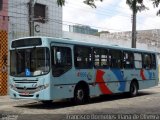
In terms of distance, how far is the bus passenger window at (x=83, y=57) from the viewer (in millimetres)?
18031

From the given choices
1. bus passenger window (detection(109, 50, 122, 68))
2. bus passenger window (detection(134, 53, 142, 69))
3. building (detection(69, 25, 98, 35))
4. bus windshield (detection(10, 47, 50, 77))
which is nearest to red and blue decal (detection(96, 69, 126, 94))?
bus passenger window (detection(109, 50, 122, 68))

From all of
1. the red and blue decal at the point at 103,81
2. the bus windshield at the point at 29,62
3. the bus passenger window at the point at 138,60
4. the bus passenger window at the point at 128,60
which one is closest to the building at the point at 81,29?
the bus passenger window at the point at 138,60

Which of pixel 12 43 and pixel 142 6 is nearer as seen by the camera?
pixel 142 6

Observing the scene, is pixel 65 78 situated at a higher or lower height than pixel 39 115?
higher

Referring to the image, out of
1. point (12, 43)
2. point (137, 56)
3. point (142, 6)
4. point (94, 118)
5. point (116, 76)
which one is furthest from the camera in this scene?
point (137, 56)

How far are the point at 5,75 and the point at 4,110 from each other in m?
7.99

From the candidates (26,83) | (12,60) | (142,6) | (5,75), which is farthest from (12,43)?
(142,6)

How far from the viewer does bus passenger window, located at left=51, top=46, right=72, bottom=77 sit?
16.7 meters

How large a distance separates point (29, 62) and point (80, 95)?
8.88 feet

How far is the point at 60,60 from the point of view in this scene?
1705 cm

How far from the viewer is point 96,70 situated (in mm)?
19359

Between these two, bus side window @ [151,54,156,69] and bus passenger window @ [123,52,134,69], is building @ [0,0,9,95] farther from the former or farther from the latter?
bus side window @ [151,54,156,69]

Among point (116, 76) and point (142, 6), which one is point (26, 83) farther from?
point (142, 6)

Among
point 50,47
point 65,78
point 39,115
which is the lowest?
point 39,115
